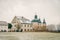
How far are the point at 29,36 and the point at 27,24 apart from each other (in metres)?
0.23

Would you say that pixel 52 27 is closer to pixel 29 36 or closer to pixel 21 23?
pixel 29 36

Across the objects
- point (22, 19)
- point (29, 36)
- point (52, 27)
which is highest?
point (22, 19)

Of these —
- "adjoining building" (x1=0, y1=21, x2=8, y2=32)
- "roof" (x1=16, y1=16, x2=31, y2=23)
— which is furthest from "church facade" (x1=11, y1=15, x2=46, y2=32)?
"adjoining building" (x1=0, y1=21, x2=8, y2=32)

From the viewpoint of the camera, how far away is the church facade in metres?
2.44

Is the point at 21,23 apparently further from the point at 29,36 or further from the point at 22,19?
the point at 29,36

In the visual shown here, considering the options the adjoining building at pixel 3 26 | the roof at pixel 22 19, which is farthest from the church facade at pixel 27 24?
the adjoining building at pixel 3 26

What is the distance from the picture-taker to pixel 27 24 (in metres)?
2.47

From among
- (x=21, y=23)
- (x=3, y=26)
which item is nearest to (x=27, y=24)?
(x=21, y=23)

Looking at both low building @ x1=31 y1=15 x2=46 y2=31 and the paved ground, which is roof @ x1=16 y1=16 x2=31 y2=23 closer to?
low building @ x1=31 y1=15 x2=46 y2=31

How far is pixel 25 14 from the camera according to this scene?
2.48 metres

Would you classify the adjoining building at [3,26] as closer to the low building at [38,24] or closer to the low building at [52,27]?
the low building at [38,24]

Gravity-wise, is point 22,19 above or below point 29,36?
above

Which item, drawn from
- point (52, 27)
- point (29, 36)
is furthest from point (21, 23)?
point (52, 27)

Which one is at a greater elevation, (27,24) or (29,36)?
(27,24)
